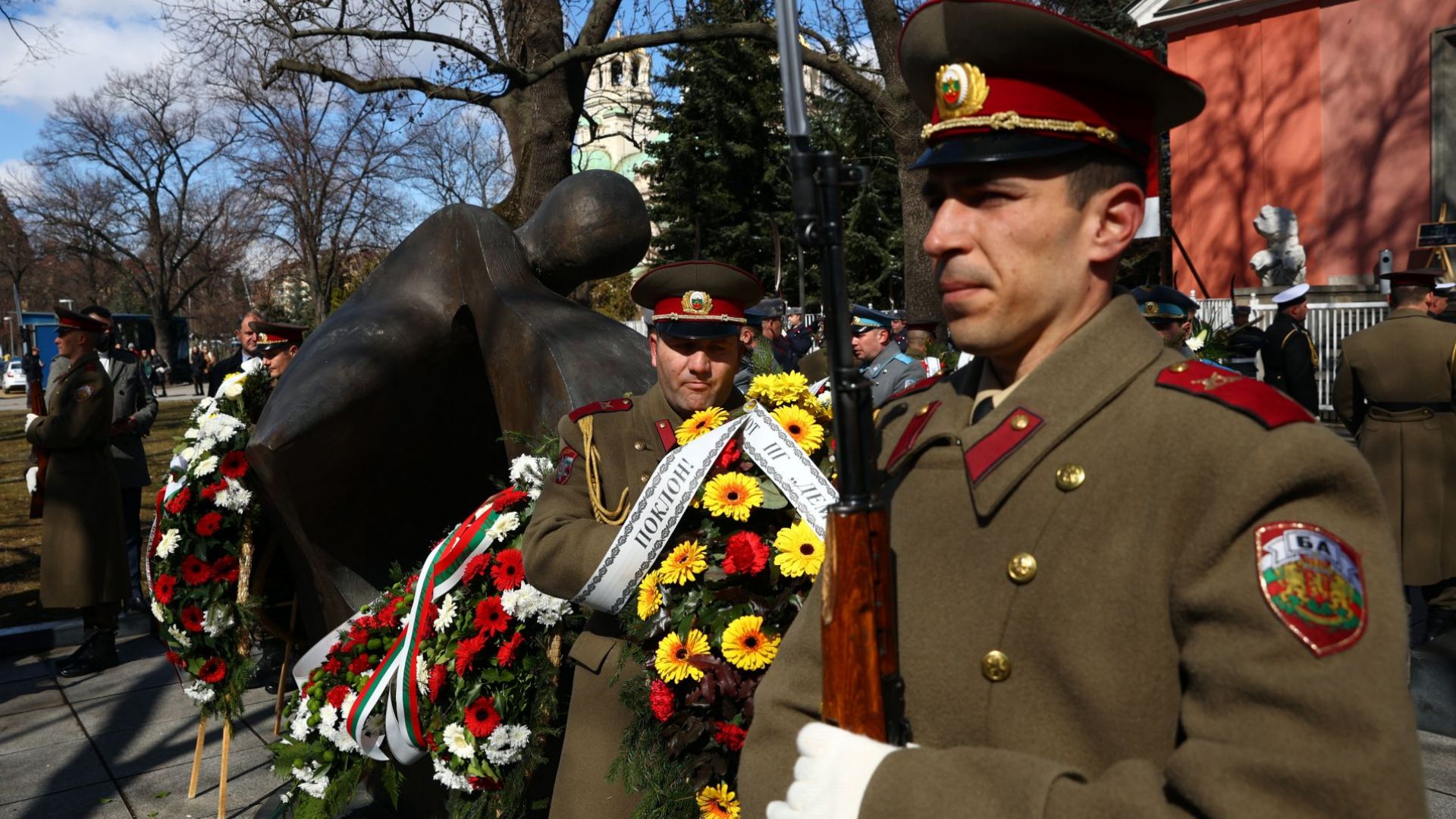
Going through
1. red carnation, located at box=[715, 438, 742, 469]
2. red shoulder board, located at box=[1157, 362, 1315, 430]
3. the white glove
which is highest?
red shoulder board, located at box=[1157, 362, 1315, 430]

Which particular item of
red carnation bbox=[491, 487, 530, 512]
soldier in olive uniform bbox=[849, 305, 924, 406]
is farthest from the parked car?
red carnation bbox=[491, 487, 530, 512]

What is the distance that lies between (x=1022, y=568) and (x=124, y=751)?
19.5 ft

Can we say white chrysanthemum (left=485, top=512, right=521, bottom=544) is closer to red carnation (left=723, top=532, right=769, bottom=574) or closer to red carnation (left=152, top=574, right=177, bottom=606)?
red carnation (left=723, top=532, right=769, bottom=574)

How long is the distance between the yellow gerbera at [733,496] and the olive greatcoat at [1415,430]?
231 inches

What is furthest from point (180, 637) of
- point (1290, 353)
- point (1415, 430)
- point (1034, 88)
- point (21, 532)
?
point (1290, 353)

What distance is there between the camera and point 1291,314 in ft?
34.6

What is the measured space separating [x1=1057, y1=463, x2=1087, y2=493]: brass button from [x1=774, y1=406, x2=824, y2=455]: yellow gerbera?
1.64m

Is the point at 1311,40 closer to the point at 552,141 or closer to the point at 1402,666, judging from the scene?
the point at 552,141

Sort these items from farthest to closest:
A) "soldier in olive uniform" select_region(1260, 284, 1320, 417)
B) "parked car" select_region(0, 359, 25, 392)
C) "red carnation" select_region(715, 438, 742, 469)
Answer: "parked car" select_region(0, 359, 25, 392) < "soldier in olive uniform" select_region(1260, 284, 1320, 417) < "red carnation" select_region(715, 438, 742, 469)

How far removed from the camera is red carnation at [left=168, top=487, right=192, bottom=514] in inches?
213

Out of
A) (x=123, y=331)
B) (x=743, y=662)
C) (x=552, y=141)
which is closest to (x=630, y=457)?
(x=743, y=662)

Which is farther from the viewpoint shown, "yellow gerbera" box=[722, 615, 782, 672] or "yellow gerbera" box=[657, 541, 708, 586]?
"yellow gerbera" box=[657, 541, 708, 586]

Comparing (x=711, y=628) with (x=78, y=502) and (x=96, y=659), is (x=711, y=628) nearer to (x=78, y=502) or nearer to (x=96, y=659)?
(x=96, y=659)

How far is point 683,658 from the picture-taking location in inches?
111
